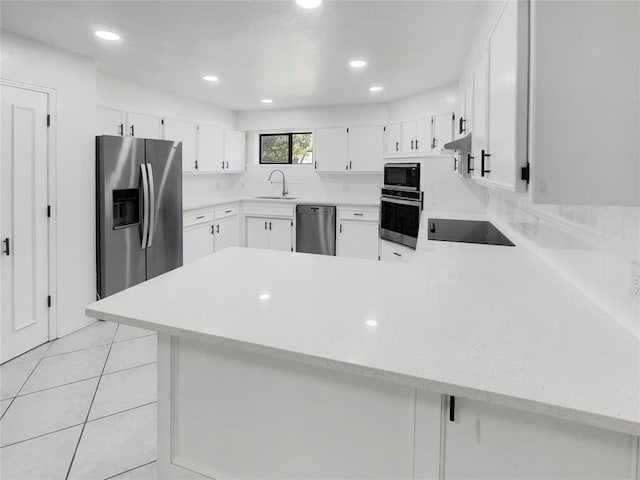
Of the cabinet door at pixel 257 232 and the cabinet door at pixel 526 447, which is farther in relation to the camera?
the cabinet door at pixel 257 232

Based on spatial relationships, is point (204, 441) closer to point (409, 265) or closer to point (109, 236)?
point (409, 265)

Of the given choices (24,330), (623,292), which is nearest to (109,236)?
(24,330)

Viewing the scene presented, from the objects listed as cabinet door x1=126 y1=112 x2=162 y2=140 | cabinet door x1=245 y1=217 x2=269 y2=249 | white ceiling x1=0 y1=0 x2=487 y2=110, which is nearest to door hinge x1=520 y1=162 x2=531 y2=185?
white ceiling x1=0 y1=0 x2=487 y2=110

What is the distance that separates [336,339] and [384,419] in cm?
25

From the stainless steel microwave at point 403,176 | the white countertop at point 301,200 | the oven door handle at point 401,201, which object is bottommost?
the oven door handle at point 401,201

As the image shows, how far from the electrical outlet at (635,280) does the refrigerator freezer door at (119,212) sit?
352cm

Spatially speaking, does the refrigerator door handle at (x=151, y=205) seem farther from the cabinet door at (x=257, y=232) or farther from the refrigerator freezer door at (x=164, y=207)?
the cabinet door at (x=257, y=232)

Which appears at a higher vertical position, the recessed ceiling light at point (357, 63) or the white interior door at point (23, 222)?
the recessed ceiling light at point (357, 63)

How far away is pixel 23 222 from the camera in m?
2.80

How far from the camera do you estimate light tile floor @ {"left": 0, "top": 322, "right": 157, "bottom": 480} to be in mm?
1795

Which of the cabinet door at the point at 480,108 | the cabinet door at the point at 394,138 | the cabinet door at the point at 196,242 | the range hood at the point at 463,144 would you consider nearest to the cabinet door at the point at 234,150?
the cabinet door at the point at 196,242

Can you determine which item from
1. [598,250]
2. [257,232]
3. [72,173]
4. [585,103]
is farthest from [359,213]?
[585,103]

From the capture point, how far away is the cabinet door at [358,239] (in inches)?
204

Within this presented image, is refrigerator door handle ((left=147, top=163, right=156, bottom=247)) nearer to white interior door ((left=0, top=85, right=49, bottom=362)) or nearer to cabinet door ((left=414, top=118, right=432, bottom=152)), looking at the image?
white interior door ((left=0, top=85, right=49, bottom=362))
